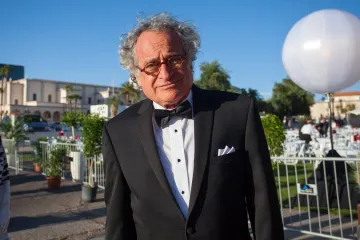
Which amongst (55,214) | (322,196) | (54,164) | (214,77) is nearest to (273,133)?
(322,196)

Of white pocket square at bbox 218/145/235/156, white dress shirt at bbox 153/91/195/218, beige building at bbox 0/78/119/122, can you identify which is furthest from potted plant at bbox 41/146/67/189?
beige building at bbox 0/78/119/122

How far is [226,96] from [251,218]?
66 centimetres

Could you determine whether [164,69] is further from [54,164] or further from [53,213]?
[54,164]

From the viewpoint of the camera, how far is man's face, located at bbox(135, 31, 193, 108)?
1.60 meters

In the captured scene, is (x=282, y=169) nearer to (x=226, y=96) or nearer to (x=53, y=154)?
(x=53, y=154)

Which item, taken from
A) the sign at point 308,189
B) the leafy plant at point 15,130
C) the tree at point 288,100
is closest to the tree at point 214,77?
the tree at point 288,100

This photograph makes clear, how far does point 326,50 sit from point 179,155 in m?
4.78

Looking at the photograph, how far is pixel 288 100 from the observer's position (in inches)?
1847

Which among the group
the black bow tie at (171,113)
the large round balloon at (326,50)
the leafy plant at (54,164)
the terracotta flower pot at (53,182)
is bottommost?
the terracotta flower pot at (53,182)

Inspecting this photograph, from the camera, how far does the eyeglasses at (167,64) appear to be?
63.5 inches

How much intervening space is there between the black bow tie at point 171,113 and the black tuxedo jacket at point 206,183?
47mm

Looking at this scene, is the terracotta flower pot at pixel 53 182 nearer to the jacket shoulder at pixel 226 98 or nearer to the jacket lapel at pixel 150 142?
the jacket lapel at pixel 150 142

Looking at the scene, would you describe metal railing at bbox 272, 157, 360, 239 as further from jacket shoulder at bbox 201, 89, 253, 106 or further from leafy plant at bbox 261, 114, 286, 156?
jacket shoulder at bbox 201, 89, 253, 106

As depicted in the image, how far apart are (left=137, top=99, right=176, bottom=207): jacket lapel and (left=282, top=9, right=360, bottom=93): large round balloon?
4660 millimetres
